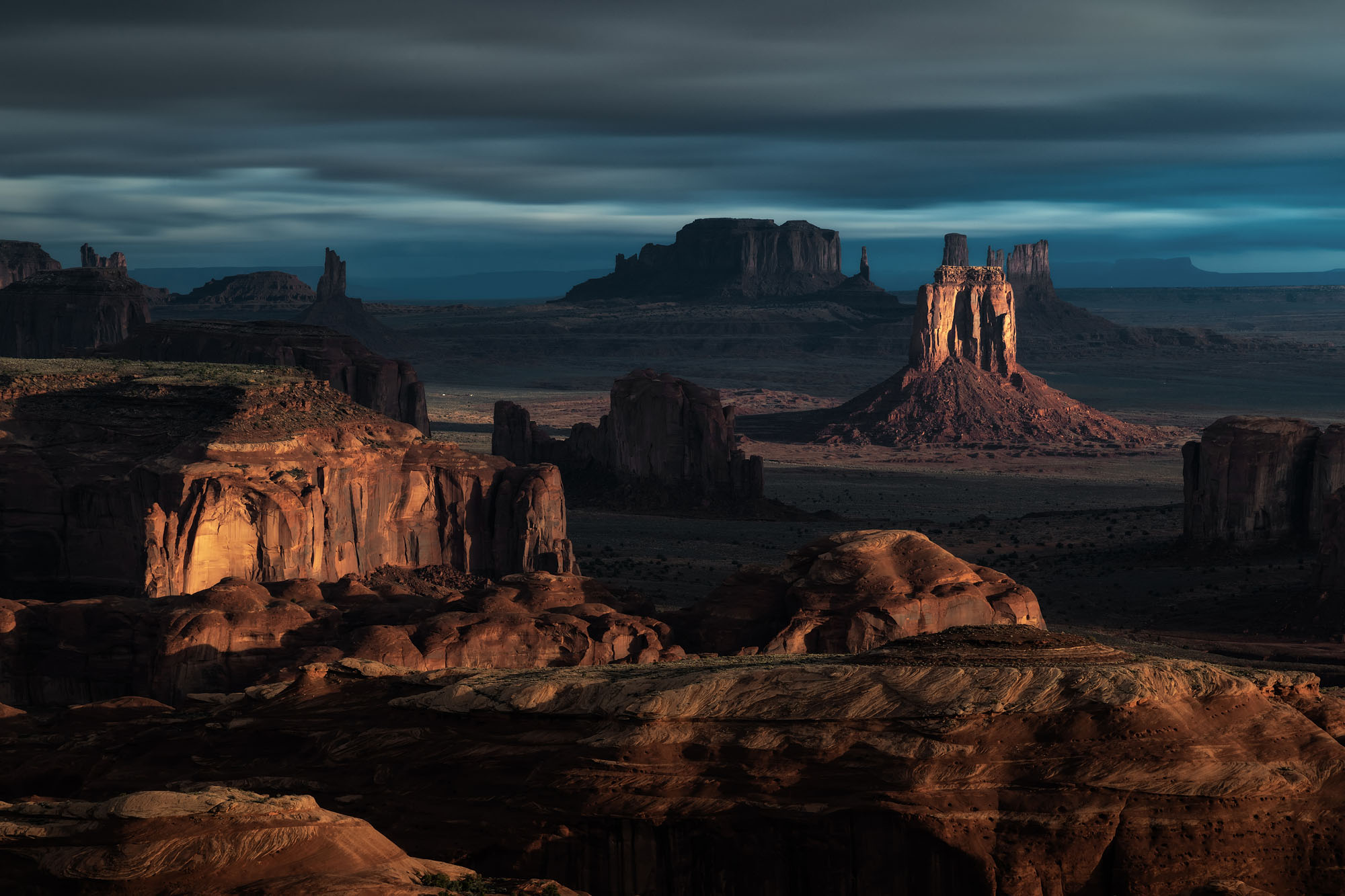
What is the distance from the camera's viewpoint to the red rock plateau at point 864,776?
2714 centimetres

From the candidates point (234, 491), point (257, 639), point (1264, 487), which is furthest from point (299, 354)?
point (257, 639)

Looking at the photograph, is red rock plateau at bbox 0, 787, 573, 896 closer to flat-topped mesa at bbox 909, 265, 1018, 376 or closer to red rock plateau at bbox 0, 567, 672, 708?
red rock plateau at bbox 0, 567, 672, 708

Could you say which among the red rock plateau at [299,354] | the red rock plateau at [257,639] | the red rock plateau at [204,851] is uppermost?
the red rock plateau at [299,354]

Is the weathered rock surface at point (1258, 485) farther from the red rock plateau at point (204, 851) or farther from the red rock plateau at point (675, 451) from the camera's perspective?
the red rock plateau at point (204, 851)

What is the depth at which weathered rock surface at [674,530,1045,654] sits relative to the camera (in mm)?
48875

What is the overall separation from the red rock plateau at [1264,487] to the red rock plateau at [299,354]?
5222 centimetres

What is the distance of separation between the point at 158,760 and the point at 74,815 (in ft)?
25.8

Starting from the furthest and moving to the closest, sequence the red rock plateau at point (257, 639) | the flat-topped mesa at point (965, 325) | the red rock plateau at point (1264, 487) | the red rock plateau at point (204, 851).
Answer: the flat-topped mesa at point (965, 325), the red rock plateau at point (1264, 487), the red rock plateau at point (257, 639), the red rock plateau at point (204, 851)

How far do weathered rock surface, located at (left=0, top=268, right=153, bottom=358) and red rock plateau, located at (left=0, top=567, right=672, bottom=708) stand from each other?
125m

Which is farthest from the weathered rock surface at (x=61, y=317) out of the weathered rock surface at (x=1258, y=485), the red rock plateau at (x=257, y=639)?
the red rock plateau at (x=257, y=639)

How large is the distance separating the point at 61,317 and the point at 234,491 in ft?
405

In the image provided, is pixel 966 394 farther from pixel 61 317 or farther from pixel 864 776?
pixel 864 776

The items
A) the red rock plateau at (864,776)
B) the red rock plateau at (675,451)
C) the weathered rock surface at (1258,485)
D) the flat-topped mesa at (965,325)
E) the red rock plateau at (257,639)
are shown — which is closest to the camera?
the red rock plateau at (864,776)

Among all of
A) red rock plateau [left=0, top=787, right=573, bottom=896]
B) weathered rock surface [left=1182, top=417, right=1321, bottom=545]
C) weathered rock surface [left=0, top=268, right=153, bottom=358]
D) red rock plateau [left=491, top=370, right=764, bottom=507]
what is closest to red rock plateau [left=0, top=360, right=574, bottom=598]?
red rock plateau [left=0, top=787, right=573, bottom=896]
